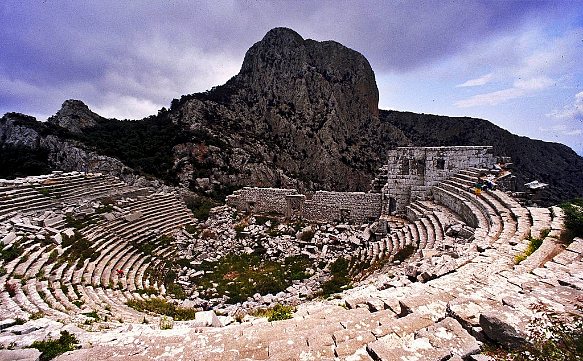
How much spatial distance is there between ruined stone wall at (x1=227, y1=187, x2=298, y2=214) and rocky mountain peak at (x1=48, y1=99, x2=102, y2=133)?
32095 mm

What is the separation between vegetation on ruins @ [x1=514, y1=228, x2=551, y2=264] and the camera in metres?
6.21

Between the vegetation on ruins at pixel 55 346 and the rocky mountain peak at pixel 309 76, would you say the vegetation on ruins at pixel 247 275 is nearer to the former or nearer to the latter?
the vegetation on ruins at pixel 55 346

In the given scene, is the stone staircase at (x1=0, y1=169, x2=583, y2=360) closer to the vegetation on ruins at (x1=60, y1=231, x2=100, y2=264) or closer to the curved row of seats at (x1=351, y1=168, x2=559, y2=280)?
the curved row of seats at (x1=351, y1=168, x2=559, y2=280)

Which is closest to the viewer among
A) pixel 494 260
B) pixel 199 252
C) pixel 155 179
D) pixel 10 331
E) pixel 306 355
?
pixel 306 355

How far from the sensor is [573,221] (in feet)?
23.4

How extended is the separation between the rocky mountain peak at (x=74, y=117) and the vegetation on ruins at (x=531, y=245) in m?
46.6

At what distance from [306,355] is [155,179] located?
3010cm

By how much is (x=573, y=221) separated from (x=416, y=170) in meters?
9.18

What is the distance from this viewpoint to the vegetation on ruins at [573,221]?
6.85 m

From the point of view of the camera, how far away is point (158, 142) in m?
36.7

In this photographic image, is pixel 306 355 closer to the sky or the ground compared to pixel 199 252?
closer to the sky

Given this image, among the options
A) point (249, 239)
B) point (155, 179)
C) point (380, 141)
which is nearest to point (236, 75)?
point (380, 141)

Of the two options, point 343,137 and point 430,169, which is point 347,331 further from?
point 343,137

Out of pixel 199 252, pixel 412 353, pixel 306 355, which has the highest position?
pixel 412 353
